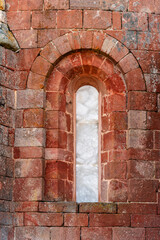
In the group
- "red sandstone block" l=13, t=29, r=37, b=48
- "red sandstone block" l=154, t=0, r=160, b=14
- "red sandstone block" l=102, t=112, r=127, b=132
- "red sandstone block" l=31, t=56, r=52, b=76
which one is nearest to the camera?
"red sandstone block" l=102, t=112, r=127, b=132

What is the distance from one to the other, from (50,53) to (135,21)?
1905mm

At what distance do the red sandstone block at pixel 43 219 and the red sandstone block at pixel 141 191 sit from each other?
4.79ft

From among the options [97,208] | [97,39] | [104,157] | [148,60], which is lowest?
[97,208]

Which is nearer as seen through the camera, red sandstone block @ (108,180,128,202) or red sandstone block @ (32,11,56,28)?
red sandstone block @ (108,180,128,202)

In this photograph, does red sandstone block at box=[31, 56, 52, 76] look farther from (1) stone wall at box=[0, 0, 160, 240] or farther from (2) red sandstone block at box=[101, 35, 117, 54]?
(2) red sandstone block at box=[101, 35, 117, 54]

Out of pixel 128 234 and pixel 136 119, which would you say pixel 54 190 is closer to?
pixel 128 234

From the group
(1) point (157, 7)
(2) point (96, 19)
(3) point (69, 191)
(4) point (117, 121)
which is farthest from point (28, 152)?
(1) point (157, 7)

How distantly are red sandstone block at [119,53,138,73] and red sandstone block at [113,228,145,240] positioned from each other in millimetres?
3230

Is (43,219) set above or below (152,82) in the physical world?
below

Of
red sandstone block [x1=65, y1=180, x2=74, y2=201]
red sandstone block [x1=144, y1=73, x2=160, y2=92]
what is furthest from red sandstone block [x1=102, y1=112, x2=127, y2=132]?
red sandstone block [x1=65, y1=180, x2=74, y2=201]

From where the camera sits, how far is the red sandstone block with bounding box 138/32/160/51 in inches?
508

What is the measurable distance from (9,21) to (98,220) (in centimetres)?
453

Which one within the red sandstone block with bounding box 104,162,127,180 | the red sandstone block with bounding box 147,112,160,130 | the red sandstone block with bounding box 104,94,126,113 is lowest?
the red sandstone block with bounding box 104,162,127,180

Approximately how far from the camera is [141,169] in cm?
1241
